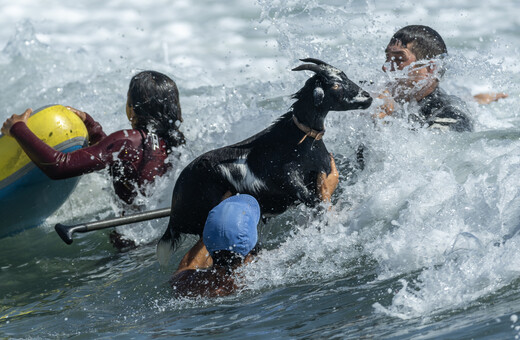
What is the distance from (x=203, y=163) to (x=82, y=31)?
976 centimetres

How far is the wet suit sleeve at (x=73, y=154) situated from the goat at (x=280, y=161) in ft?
3.24

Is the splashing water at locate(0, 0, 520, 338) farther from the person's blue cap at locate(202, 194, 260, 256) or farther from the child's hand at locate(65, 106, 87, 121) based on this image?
the child's hand at locate(65, 106, 87, 121)

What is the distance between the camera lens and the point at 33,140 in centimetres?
492

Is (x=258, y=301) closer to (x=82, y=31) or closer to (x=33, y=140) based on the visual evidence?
(x=33, y=140)

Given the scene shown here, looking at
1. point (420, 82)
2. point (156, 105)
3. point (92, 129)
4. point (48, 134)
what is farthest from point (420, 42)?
point (48, 134)

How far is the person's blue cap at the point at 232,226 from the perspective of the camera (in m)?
3.72

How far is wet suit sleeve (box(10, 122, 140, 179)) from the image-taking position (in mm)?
4910

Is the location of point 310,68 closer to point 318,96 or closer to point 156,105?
point 318,96

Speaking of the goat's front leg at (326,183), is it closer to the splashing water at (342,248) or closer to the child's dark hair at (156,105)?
the splashing water at (342,248)

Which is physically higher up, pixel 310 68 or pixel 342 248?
pixel 310 68

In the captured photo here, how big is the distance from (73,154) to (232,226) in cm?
162

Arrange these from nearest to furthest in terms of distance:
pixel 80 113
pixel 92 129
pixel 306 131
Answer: pixel 306 131
pixel 80 113
pixel 92 129

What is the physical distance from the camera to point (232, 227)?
12.2 feet

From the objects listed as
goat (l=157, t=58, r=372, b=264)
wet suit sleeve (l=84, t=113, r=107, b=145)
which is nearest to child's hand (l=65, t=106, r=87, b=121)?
wet suit sleeve (l=84, t=113, r=107, b=145)
